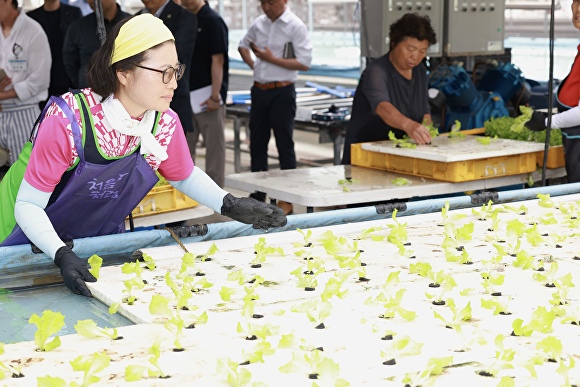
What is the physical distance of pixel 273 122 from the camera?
647 centimetres

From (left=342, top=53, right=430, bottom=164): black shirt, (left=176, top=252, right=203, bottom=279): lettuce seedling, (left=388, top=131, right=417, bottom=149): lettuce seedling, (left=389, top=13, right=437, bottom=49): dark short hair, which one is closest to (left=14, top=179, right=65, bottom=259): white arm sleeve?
(left=176, top=252, right=203, bottom=279): lettuce seedling

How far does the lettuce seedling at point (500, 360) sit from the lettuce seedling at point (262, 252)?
2.65ft

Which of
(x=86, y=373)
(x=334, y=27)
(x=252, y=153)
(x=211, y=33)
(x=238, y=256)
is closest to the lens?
(x=86, y=373)

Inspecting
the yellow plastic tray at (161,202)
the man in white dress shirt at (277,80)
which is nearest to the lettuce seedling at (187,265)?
the yellow plastic tray at (161,202)

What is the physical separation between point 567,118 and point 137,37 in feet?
8.50

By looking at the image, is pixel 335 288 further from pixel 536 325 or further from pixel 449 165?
pixel 449 165

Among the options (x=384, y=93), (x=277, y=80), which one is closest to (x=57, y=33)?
(x=277, y=80)

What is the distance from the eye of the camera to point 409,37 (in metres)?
4.46

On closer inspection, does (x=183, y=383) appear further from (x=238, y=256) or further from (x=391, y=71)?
(x=391, y=71)

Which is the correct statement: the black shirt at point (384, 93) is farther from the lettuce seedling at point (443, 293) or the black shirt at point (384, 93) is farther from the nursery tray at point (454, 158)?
the lettuce seedling at point (443, 293)

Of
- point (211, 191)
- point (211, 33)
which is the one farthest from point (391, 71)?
point (211, 191)

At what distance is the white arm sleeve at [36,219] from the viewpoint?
212 cm

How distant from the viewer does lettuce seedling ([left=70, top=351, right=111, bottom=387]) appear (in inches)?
53.6

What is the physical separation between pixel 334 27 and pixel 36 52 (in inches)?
404
